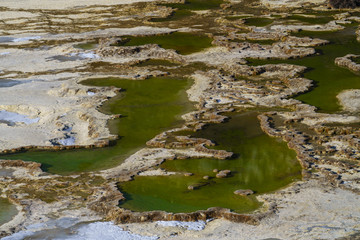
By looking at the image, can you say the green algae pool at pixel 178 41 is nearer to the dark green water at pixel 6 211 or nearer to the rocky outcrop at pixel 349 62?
the rocky outcrop at pixel 349 62

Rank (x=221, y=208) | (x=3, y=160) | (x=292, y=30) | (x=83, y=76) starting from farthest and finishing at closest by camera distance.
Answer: (x=292, y=30), (x=83, y=76), (x=3, y=160), (x=221, y=208)

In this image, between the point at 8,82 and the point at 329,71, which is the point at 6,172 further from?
the point at 329,71

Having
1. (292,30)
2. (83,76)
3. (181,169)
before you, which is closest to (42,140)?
(181,169)

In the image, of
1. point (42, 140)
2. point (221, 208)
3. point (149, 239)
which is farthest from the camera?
point (42, 140)

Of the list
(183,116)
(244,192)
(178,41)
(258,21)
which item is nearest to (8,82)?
(183,116)

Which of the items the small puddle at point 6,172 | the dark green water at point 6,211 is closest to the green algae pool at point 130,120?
the small puddle at point 6,172

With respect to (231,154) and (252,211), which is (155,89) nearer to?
(231,154)
